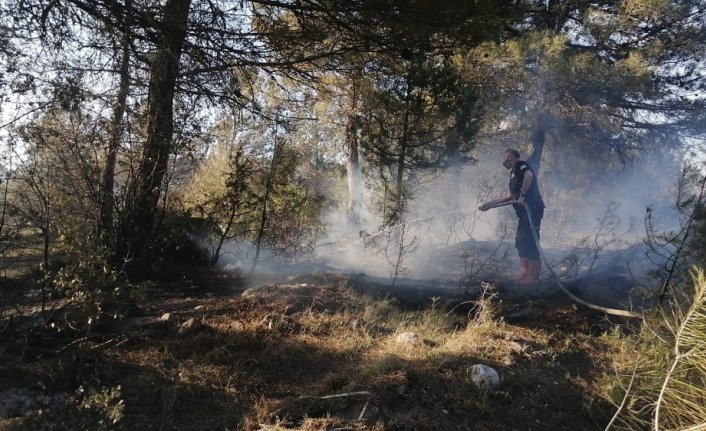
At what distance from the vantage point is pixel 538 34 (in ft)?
32.2

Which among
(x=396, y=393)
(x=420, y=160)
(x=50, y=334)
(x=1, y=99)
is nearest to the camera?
(x=396, y=393)

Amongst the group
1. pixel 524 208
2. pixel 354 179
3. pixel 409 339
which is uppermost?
pixel 354 179

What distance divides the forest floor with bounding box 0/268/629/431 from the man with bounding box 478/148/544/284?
1686 millimetres

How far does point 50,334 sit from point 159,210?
276cm

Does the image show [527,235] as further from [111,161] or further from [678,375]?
[111,161]

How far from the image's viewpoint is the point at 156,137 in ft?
16.9

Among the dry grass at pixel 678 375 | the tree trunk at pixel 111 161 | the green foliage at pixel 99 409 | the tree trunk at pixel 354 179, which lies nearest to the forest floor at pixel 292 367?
the green foliage at pixel 99 409

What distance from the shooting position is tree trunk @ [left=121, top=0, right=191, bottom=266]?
16.5ft

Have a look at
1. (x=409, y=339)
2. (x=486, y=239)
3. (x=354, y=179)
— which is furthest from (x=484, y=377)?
(x=486, y=239)

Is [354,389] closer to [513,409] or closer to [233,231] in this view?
[513,409]

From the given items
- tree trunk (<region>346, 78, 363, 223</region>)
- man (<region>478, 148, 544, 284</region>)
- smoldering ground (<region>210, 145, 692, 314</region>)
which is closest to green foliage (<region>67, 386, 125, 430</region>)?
smoldering ground (<region>210, 145, 692, 314</region>)

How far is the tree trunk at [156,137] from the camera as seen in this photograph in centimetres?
504

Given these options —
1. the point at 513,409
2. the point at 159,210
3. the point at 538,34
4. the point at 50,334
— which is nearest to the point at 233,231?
the point at 159,210

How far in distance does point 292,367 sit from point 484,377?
4.67 feet
